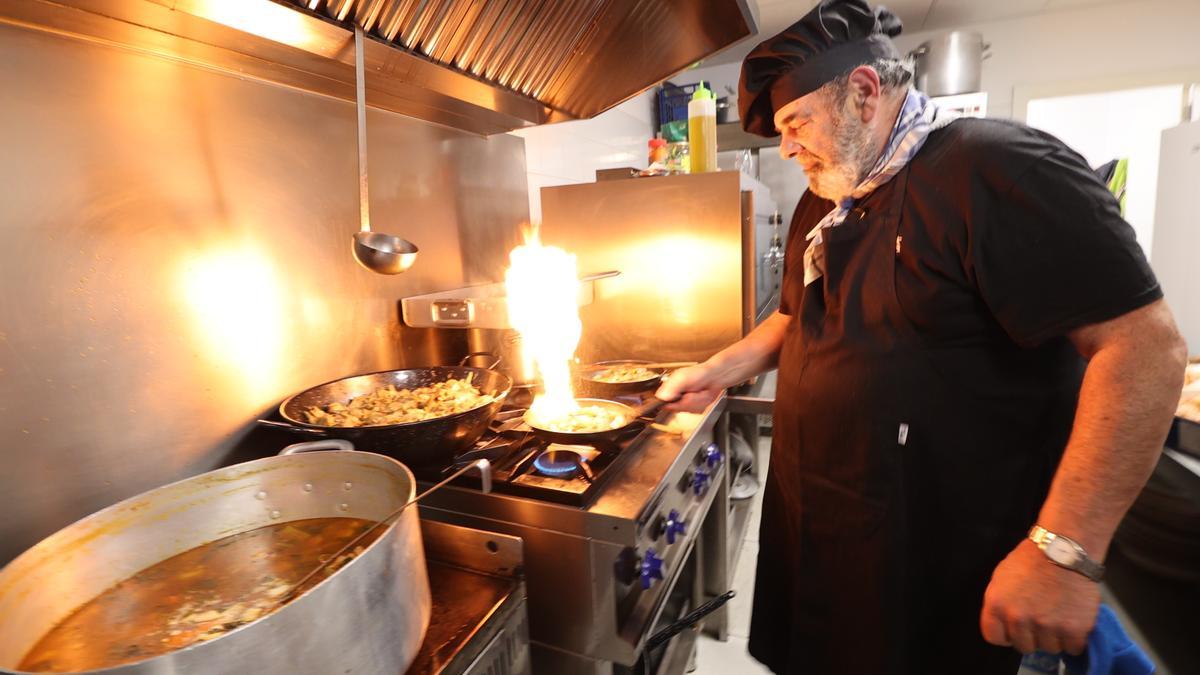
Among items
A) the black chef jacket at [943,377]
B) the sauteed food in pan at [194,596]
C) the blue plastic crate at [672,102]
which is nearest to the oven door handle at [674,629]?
the black chef jacket at [943,377]

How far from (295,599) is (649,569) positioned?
590 mm

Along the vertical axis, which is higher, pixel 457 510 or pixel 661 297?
pixel 661 297

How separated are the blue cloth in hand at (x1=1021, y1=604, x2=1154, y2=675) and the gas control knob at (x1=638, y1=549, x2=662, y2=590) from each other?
0.55m

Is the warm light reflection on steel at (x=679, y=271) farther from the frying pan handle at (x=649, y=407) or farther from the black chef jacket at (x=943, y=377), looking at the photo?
the black chef jacket at (x=943, y=377)

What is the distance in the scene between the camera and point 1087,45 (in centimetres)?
332

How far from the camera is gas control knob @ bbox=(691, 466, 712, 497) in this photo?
48.6 inches

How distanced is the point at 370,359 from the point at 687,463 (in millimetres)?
775

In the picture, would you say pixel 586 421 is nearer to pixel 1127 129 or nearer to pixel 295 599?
pixel 295 599

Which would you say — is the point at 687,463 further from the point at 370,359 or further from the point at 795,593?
the point at 370,359

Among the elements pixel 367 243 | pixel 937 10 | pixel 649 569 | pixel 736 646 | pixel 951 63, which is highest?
pixel 937 10

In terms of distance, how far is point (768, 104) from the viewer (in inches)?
43.1

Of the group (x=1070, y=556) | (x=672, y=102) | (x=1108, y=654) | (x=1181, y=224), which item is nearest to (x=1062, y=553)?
(x=1070, y=556)

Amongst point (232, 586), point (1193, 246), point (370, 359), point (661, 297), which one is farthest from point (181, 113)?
point (1193, 246)

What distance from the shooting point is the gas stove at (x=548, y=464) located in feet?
2.87
